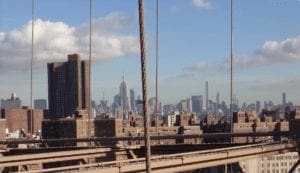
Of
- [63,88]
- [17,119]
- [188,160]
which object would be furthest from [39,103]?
[188,160]

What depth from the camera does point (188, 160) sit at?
11055 mm

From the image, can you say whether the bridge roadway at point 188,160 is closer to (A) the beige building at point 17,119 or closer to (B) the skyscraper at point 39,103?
(A) the beige building at point 17,119

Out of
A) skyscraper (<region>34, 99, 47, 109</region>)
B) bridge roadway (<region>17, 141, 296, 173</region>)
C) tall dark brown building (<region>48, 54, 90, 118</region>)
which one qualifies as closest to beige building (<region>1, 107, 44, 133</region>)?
tall dark brown building (<region>48, 54, 90, 118</region>)

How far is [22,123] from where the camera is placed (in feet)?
294

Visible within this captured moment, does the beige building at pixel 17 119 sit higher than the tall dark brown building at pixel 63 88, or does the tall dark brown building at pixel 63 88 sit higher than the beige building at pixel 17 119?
the tall dark brown building at pixel 63 88

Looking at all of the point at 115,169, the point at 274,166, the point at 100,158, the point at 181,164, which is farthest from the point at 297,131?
the point at 274,166

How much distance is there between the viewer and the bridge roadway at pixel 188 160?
920 centimetres

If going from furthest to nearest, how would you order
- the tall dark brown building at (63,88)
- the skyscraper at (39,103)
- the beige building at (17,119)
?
the skyscraper at (39,103)
the beige building at (17,119)
the tall dark brown building at (63,88)

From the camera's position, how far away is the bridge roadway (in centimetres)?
920

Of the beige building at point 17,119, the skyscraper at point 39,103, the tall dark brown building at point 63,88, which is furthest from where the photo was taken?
the skyscraper at point 39,103

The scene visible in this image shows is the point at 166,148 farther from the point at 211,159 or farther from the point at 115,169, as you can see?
the point at 115,169

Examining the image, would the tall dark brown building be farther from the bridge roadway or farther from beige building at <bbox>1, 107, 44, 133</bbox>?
the bridge roadway

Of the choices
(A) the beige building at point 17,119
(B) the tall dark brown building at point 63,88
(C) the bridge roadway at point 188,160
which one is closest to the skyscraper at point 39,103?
(B) the tall dark brown building at point 63,88

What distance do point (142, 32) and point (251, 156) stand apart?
9699 mm
